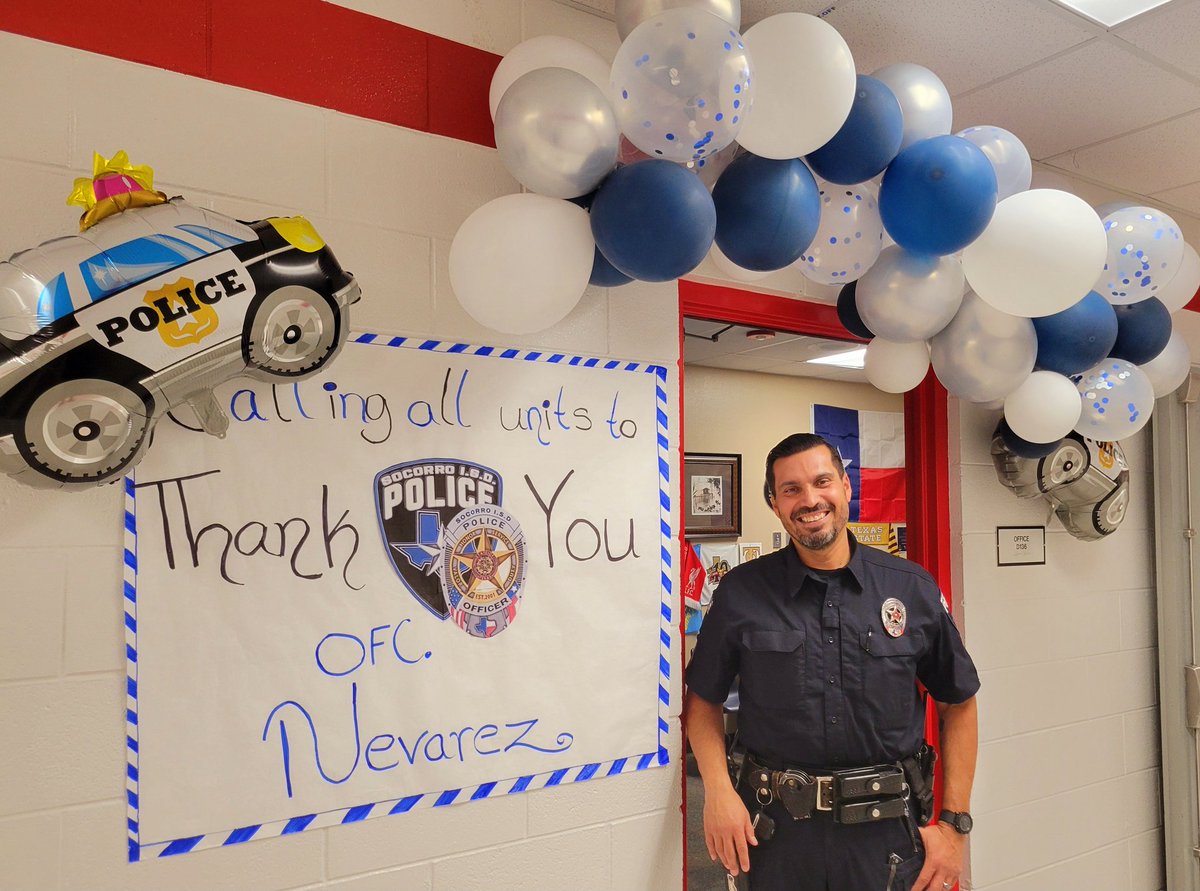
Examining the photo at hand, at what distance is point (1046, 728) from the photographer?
2.67 m

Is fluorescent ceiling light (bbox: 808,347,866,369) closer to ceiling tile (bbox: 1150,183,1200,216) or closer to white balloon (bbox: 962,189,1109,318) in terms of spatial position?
ceiling tile (bbox: 1150,183,1200,216)

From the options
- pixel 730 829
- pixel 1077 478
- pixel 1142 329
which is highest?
pixel 1142 329

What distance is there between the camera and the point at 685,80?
1288 mm

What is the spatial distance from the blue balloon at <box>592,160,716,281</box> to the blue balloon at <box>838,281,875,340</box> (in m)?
0.72

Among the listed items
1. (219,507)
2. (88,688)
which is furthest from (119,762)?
(219,507)

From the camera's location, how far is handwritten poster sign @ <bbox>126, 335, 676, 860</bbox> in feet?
4.50

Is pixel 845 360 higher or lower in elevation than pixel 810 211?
higher

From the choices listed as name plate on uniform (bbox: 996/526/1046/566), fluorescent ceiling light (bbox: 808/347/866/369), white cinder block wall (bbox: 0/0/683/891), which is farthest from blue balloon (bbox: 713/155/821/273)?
fluorescent ceiling light (bbox: 808/347/866/369)

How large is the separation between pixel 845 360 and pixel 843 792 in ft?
8.86

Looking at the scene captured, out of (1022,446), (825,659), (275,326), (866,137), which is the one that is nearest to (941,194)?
(866,137)

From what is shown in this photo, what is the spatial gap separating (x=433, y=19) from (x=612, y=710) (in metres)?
1.46

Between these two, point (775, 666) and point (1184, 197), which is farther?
point (1184, 197)

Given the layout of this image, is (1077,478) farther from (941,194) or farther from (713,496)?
(713,496)

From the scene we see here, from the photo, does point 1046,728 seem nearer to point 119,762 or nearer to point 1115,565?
point 1115,565
